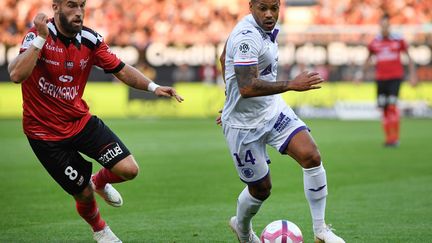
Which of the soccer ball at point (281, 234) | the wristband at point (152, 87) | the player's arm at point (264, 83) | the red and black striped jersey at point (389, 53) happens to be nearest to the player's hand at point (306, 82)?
the player's arm at point (264, 83)

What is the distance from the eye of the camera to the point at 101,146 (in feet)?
26.1

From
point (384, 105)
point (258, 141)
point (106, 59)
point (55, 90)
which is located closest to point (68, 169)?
point (55, 90)

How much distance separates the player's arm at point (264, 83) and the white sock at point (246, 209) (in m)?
1.09

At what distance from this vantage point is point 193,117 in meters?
28.6

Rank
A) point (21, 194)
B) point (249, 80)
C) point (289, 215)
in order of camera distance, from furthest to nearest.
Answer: point (21, 194) < point (289, 215) < point (249, 80)

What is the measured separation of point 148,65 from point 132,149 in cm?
1029

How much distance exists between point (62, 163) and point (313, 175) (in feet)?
7.44

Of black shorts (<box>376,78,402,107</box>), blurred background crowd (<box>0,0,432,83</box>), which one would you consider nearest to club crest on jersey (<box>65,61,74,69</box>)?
black shorts (<box>376,78,402,107</box>)

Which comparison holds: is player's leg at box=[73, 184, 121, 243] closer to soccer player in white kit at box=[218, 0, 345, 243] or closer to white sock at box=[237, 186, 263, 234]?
white sock at box=[237, 186, 263, 234]

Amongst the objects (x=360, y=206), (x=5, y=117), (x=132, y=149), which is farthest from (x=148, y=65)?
(x=360, y=206)

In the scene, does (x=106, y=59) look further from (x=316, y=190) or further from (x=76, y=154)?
(x=316, y=190)

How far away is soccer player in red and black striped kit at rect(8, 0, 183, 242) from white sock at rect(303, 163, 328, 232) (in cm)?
148

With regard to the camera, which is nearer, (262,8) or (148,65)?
(262,8)

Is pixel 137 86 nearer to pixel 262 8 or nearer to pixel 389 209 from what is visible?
pixel 262 8
